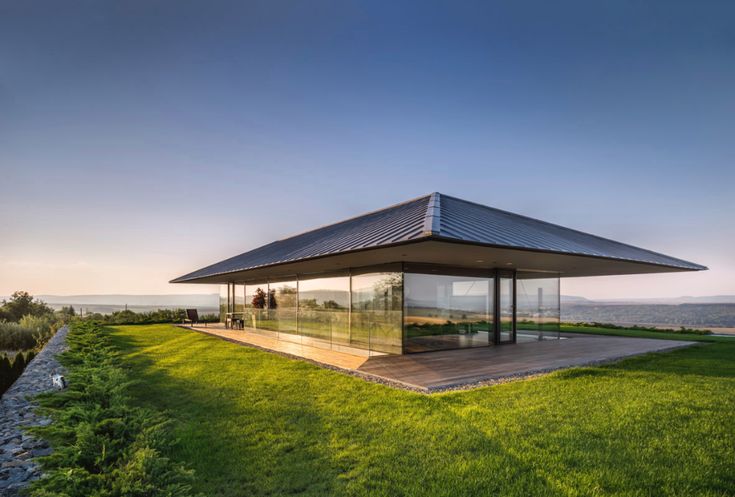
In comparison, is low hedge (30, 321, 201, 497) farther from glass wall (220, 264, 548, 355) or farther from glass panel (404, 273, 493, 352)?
glass panel (404, 273, 493, 352)

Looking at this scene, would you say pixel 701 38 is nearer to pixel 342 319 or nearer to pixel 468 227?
pixel 468 227

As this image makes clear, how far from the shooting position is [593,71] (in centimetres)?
1295

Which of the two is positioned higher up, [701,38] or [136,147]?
[701,38]

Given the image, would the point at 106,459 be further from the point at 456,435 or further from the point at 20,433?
the point at 456,435

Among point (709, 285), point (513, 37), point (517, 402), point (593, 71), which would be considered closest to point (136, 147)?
point (513, 37)

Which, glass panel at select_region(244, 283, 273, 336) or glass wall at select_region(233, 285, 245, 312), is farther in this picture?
glass wall at select_region(233, 285, 245, 312)

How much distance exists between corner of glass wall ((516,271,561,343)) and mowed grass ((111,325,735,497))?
266 inches

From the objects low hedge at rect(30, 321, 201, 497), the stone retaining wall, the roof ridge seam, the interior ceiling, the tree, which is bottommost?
the tree

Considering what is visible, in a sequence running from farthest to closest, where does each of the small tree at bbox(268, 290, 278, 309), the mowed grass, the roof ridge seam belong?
the small tree at bbox(268, 290, 278, 309) → the roof ridge seam → the mowed grass

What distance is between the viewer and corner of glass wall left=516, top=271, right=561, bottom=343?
14.8 meters

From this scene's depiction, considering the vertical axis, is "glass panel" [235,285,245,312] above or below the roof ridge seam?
below

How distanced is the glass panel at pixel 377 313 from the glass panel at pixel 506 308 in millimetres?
4559

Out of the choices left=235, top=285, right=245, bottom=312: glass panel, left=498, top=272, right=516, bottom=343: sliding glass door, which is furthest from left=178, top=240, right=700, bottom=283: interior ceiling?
left=235, top=285, right=245, bottom=312: glass panel

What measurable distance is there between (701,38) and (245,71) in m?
14.0
